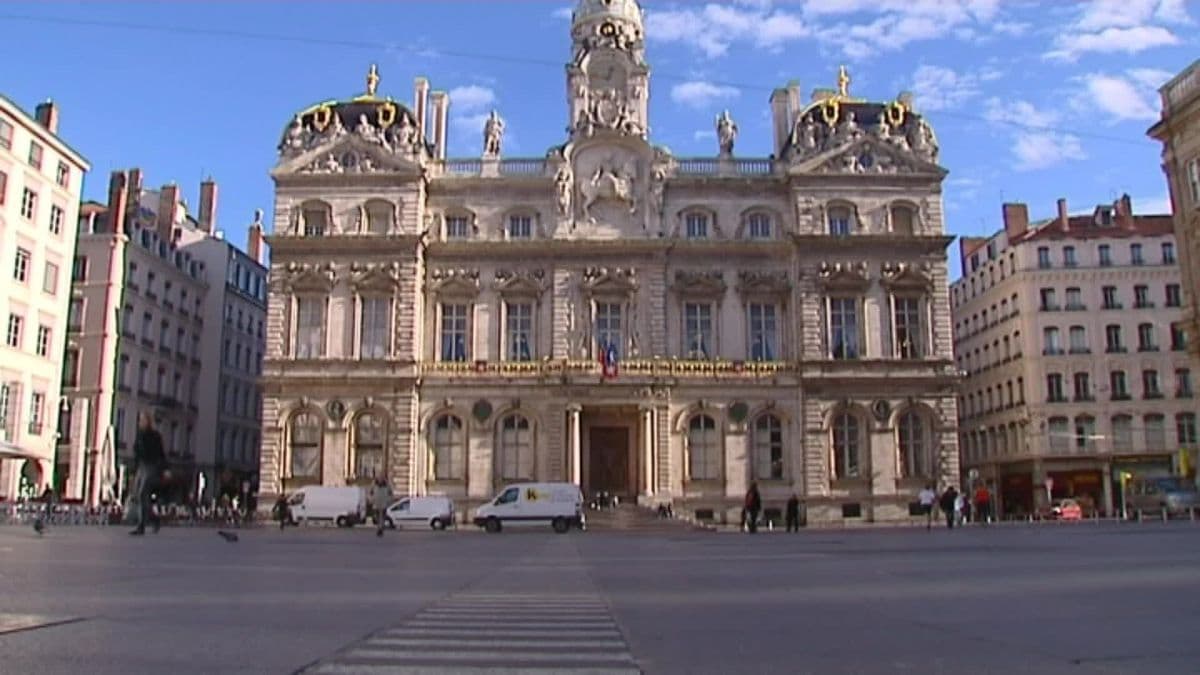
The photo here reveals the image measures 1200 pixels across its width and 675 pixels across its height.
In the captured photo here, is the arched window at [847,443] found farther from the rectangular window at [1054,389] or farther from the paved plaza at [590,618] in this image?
the paved plaza at [590,618]

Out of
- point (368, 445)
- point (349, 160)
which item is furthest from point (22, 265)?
point (368, 445)

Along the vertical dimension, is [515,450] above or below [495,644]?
above

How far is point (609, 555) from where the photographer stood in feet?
60.8

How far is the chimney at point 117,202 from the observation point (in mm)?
57312

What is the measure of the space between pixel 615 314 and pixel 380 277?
1111 centimetres

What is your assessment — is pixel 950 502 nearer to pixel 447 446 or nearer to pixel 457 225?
pixel 447 446

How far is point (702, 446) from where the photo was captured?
160 ft

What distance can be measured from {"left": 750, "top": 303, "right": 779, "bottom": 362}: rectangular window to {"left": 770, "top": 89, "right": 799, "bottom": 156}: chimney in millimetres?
9652

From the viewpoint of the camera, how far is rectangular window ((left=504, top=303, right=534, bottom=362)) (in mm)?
49500

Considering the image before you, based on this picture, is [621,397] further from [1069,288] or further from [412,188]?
[1069,288]

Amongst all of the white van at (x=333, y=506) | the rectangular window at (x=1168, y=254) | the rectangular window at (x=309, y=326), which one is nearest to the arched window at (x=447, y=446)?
the white van at (x=333, y=506)

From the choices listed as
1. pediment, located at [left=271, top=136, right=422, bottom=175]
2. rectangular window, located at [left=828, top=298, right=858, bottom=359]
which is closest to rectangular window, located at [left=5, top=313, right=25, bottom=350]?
pediment, located at [left=271, top=136, right=422, bottom=175]

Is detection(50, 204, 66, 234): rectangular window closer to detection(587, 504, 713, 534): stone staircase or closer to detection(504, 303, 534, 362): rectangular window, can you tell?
detection(504, 303, 534, 362): rectangular window

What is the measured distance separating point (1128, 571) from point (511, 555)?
10.1 m
